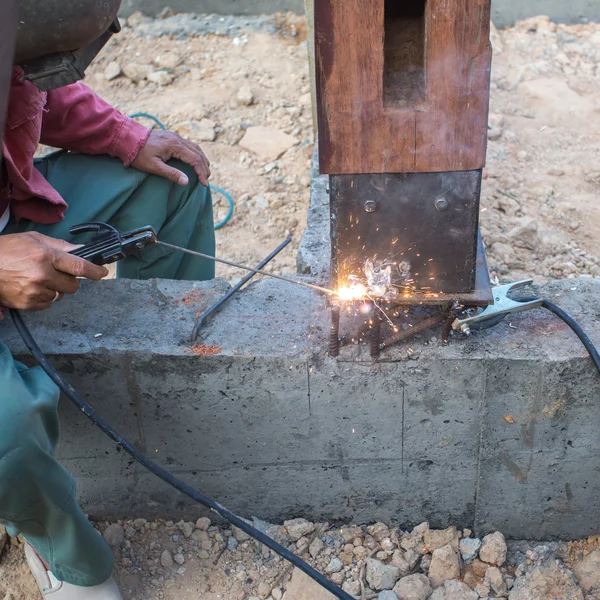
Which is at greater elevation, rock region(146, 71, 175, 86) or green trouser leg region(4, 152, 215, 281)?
green trouser leg region(4, 152, 215, 281)

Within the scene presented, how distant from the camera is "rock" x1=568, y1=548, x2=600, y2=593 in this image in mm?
2520

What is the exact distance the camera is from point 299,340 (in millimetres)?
2461

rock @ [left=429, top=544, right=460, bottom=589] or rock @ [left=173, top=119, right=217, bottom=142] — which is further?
rock @ [left=173, top=119, right=217, bottom=142]

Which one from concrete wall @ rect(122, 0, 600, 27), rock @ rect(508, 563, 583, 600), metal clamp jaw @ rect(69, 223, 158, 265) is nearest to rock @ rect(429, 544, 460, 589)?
rock @ rect(508, 563, 583, 600)

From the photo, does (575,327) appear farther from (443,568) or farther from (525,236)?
(525,236)

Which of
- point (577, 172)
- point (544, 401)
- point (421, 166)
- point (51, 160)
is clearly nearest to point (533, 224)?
point (577, 172)

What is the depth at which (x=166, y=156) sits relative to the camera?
118 inches

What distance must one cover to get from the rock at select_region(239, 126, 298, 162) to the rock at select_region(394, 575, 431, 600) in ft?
11.6

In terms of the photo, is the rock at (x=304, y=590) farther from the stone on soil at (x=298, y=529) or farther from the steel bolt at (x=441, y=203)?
the steel bolt at (x=441, y=203)

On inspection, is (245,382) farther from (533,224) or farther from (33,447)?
(533,224)

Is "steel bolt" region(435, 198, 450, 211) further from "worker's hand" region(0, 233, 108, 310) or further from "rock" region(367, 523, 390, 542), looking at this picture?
"rock" region(367, 523, 390, 542)

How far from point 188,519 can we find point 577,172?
3504 mm

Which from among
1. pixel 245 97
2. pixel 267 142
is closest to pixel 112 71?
pixel 245 97

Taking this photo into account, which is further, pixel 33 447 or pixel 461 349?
pixel 461 349
